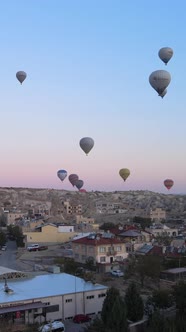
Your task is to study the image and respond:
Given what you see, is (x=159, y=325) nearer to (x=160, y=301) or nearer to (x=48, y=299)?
(x=160, y=301)

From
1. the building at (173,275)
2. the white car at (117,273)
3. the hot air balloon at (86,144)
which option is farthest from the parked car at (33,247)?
the building at (173,275)

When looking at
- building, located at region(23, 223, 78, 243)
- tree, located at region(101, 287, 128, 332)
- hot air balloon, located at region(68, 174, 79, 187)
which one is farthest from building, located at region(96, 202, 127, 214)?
tree, located at region(101, 287, 128, 332)

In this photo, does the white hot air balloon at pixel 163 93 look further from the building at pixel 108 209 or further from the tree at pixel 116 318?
the building at pixel 108 209

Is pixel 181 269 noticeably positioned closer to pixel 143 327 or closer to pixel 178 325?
pixel 143 327

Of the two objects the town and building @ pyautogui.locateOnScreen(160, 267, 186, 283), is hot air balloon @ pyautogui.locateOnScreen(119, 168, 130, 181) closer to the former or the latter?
the town

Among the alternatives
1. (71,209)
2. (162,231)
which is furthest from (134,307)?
(71,209)

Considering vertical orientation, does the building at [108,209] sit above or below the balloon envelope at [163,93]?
above
